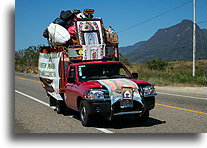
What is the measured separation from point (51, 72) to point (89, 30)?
7.04 ft

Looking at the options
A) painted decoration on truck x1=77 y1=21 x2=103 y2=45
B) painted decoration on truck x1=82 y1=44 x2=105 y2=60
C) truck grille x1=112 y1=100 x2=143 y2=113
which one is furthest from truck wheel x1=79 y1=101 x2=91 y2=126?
painted decoration on truck x1=77 y1=21 x2=103 y2=45

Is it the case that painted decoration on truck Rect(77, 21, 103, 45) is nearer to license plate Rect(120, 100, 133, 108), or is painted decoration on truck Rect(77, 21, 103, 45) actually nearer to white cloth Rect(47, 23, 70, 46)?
white cloth Rect(47, 23, 70, 46)

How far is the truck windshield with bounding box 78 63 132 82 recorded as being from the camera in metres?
10.1

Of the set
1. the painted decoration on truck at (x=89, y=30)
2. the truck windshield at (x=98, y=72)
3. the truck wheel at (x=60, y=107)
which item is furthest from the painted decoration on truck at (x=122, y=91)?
the truck wheel at (x=60, y=107)

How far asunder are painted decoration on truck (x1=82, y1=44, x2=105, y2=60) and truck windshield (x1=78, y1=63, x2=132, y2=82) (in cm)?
54

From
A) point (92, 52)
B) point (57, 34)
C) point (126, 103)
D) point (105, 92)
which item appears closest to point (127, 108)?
point (126, 103)

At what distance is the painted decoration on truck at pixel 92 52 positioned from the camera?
36.1 feet

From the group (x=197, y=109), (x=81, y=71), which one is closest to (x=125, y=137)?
(x=81, y=71)

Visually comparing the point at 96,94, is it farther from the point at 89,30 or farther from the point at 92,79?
the point at 89,30

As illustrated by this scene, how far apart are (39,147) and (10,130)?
2240 millimetres

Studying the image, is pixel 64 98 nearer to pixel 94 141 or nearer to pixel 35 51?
pixel 94 141

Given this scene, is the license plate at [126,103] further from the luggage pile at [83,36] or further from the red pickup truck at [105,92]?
the luggage pile at [83,36]

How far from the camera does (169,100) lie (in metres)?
15.5

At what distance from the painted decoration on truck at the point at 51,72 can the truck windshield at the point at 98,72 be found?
1.49m
